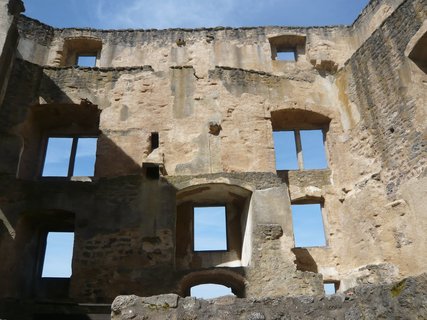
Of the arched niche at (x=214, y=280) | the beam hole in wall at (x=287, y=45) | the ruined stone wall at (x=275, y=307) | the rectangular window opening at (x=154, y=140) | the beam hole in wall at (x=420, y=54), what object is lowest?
the ruined stone wall at (x=275, y=307)

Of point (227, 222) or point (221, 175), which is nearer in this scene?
point (221, 175)

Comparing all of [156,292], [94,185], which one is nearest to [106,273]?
[156,292]

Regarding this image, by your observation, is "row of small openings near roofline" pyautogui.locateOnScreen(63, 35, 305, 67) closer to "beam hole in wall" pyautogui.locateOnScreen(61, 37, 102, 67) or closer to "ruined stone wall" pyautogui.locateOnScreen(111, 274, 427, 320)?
"beam hole in wall" pyautogui.locateOnScreen(61, 37, 102, 67)

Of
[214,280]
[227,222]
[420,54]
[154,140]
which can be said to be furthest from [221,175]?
[420,54]

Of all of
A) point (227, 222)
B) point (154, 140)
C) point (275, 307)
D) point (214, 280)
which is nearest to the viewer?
point (275, 307)

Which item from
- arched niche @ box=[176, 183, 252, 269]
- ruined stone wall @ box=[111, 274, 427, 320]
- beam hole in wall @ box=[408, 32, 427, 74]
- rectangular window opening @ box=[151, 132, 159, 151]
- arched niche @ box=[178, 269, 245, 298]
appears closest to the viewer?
ruined stone wall @ box=[111, 274, 427, 320]

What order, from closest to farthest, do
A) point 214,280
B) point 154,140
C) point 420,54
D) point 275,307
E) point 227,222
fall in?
point 275,307, point 214,280, point 420,54, point 227,222, point 154,140

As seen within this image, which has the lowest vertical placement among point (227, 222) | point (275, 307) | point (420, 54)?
point (275, 307)

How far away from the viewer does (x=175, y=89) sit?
464 inches

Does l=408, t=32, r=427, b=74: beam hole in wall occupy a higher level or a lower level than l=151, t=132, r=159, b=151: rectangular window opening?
higher

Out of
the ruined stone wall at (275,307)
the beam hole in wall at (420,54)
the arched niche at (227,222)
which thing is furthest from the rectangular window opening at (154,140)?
the ruined stone wall at (275,307)

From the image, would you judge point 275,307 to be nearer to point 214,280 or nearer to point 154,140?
point 214,280

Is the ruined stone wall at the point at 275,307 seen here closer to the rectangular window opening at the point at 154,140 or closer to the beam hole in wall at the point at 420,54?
the rectangular window opening at the point at 154,140

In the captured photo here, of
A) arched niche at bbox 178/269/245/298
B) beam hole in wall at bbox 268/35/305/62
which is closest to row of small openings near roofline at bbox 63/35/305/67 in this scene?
beam hole in wall at bbox 268/35/305/62
